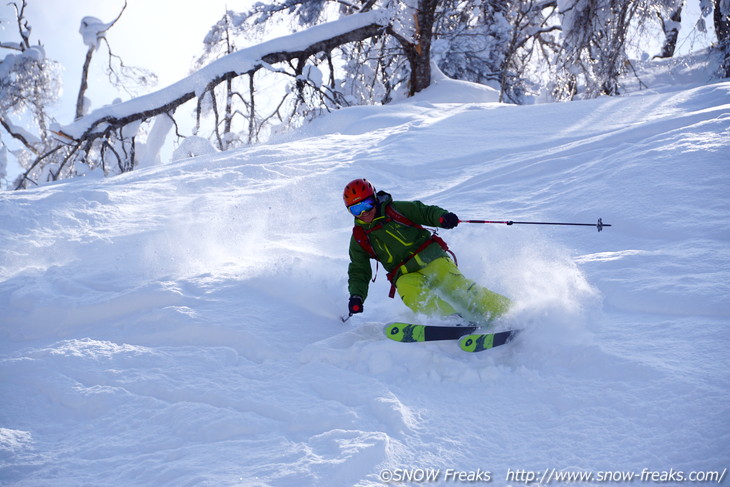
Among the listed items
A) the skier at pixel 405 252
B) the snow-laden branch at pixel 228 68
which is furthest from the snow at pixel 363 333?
the snow-laden branch at pixel 228 68

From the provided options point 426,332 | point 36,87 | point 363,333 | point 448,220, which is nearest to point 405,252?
point 448,220

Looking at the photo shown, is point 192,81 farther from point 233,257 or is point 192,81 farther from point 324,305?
point 324,305

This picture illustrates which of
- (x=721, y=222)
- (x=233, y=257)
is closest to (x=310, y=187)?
(x=233, y=257)

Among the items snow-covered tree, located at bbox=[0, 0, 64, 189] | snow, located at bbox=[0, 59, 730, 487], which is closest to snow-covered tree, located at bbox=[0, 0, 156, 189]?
snow-covered tree, located at bbox=[0, 0, 64, 189]

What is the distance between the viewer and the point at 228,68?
1191cm

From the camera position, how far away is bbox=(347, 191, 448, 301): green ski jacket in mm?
4383

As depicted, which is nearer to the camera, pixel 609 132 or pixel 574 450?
pixel 574 450

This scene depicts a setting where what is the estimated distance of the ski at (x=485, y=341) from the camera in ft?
11.7

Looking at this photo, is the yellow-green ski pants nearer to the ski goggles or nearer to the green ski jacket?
the green ski jacket

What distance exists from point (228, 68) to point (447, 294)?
965cm

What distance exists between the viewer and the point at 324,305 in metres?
4.66

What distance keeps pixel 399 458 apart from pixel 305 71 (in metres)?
10.7

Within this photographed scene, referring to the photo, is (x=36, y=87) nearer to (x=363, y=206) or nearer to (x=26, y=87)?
(x=26, y=87)

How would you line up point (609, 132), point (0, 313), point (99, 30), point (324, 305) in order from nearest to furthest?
point (0, 313) < point (324, 305) < point (609, 132) < point (99, 30)
